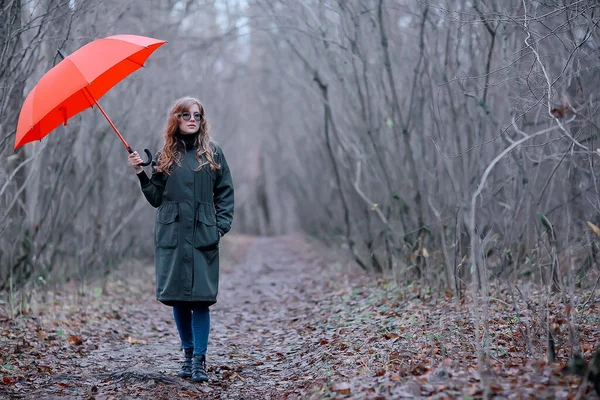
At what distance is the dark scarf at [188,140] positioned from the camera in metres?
4.59

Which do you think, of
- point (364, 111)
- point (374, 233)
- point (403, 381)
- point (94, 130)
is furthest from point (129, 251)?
point (403, 381)

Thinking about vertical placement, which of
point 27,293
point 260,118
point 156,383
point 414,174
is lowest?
point 156,383

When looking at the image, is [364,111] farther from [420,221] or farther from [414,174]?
[420,221]

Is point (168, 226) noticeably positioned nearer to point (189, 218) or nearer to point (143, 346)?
point (189, 218)

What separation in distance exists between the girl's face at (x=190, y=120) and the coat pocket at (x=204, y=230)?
0.55m

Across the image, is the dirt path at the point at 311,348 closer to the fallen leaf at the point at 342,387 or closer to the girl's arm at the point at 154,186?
the fallen leaf at the point at 342,387

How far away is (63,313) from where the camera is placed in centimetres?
687

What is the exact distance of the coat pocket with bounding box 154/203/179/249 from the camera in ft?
14.5

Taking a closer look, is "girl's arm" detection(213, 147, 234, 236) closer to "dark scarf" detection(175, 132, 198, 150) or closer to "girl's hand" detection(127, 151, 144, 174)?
"dark scarf" detection(175, 132, 198, 150)

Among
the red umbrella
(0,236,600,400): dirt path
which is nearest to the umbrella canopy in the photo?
the red umbrella

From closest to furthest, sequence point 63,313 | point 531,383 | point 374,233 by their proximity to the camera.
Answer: point 531,383 → point 63,313 → point 374,233

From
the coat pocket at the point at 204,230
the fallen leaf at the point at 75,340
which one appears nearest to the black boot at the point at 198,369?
the coat pocket at the point at 204,230

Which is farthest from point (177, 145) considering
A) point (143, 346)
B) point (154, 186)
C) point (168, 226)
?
point (143, 346)

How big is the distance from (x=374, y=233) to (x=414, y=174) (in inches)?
119
